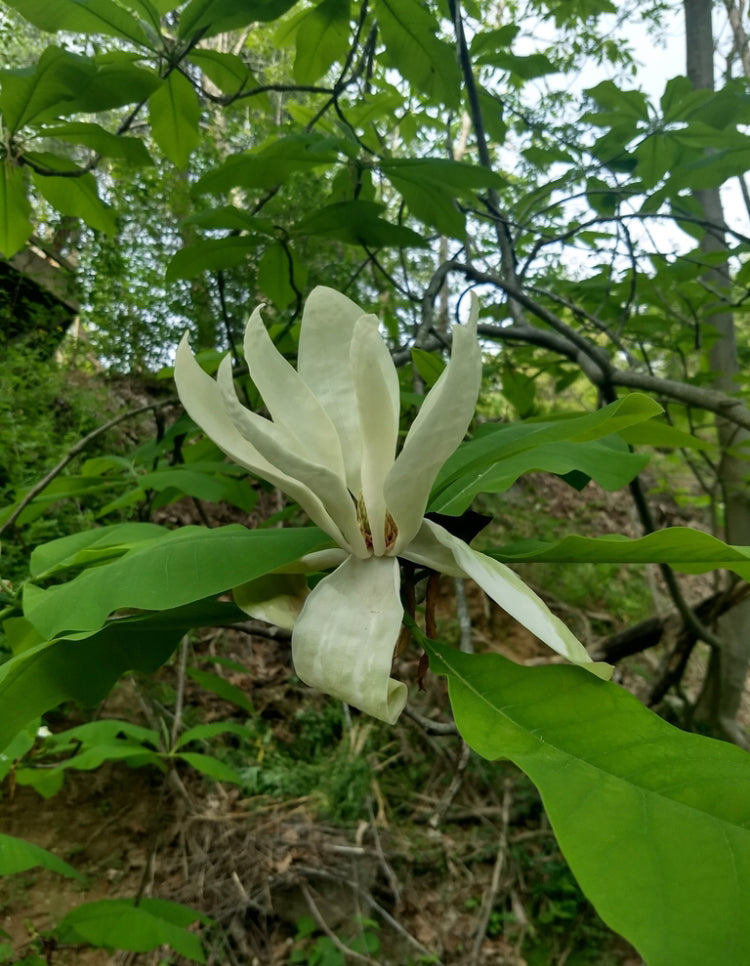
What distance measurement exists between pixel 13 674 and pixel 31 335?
2523mm

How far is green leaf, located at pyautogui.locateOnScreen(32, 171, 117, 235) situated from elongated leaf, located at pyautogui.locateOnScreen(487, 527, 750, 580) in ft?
3.58

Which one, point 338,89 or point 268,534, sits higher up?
point 338,89

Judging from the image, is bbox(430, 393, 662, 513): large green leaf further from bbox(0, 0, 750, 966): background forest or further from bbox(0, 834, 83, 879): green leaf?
bbox(0, 834, 83, 879): green leaf

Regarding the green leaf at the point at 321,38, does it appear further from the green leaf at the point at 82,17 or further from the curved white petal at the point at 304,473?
the curved white petal at the point at 304,473

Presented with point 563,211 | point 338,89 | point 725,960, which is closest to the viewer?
point 725,960

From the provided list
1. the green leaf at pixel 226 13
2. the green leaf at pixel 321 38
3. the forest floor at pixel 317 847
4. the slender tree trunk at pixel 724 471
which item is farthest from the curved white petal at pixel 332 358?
the slender tree trunk at pixel 724 471

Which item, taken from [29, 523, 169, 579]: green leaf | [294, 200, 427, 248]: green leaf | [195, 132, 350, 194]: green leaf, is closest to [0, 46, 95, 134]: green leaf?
[195, 132, 350, 194]: green leaf

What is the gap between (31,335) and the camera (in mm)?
2564

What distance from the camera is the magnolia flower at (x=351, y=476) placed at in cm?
38

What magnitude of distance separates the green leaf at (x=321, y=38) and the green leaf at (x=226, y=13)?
0.79 ft

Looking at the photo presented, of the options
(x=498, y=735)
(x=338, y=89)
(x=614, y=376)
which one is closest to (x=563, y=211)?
(x=338, y=89)

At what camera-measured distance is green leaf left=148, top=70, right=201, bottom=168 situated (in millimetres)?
1085

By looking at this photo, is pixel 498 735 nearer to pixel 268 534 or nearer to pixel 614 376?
pixel 268 534

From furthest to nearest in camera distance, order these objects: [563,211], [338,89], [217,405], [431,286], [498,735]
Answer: [563,211]
[338,89]
[431,286]
[217,405]
[498,735]
